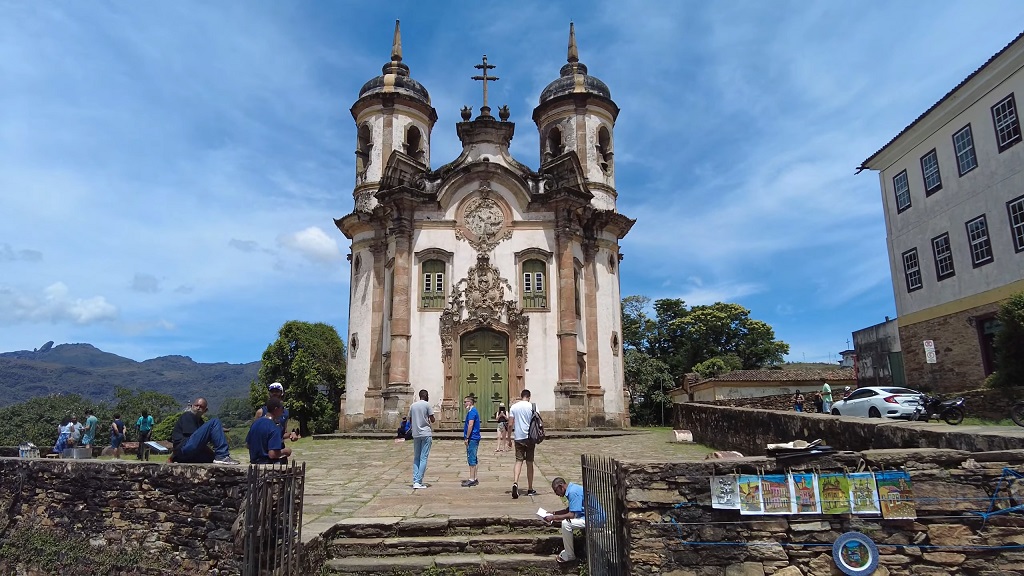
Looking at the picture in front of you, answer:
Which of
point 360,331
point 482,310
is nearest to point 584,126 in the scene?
point 482,310

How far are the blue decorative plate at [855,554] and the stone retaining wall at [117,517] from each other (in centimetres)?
545

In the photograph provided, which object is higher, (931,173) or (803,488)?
(931,173)

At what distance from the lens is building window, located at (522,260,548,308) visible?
23078 millimetres

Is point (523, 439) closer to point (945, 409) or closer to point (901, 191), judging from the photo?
point (945, 409)

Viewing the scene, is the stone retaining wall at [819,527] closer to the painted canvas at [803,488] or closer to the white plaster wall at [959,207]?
the painted canvas at [803,488]

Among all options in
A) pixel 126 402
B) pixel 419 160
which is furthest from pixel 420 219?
pixel 126 402

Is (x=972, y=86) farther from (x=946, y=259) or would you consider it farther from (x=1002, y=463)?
(x=1002, y=463)

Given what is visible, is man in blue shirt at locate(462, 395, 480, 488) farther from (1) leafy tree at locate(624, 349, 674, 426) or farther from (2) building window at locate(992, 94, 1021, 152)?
(1) leafy tree at locate(624, 349, 674, 426)

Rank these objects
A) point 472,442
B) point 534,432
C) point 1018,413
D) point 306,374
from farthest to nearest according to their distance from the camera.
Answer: point 306,374 → point 472,442 → point 1018,413 → point 534,432

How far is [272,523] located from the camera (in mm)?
5770

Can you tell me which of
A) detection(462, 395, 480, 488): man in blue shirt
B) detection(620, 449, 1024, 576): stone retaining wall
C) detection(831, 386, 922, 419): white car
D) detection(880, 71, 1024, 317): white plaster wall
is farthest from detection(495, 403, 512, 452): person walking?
detection(880, 71, 1024, 317): white plaster wall

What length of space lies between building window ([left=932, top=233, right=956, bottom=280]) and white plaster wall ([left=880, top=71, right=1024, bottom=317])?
0.57 ft

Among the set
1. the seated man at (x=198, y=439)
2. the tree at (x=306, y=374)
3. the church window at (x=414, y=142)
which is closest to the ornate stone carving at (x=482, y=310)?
the church window at (x=414, y=142)

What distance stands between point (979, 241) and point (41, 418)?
5148cm
